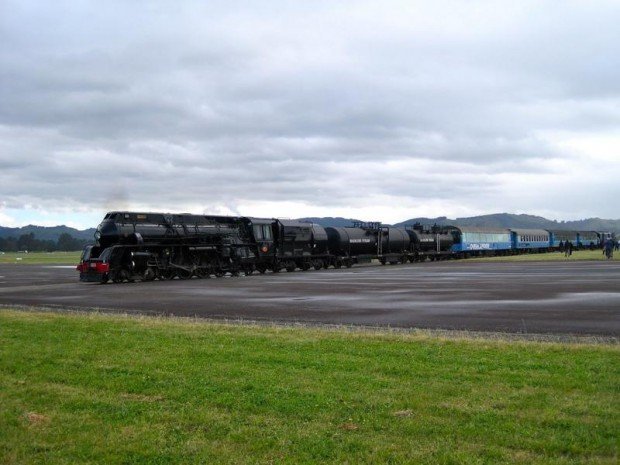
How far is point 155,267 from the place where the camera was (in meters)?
37.7

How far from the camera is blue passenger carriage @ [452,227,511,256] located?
237 feet

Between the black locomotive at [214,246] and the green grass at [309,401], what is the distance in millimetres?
24503

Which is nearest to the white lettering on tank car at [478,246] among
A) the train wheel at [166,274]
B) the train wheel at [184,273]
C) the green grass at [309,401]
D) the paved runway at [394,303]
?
the train wheel at [184,273]

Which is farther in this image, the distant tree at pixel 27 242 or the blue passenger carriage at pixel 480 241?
the distant tree at pixel 27 242

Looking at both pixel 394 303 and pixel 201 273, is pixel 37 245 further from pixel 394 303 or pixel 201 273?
pixel 394 303

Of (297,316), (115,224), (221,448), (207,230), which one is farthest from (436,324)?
(207,230)

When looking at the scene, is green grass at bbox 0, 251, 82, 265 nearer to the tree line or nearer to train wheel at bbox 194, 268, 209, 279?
train wheel at bbox 194, 268, 209, 279

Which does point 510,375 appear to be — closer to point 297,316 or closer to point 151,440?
point 151,440

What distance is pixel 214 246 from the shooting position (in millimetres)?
41469

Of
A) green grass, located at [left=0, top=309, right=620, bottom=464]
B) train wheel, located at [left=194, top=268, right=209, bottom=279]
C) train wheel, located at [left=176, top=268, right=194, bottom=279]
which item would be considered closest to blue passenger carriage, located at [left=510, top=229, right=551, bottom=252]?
train wheel, located at [left=194, top=268, right=209, bottom=279]

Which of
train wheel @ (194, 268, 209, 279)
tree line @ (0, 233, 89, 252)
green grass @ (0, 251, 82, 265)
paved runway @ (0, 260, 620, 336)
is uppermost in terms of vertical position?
tree line @ (0, 233, 89, 252)

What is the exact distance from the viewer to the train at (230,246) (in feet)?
118

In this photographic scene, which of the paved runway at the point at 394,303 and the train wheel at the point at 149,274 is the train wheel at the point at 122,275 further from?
the paved runway at the point at 394,303

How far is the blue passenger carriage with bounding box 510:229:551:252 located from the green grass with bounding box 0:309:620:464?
259 feet
